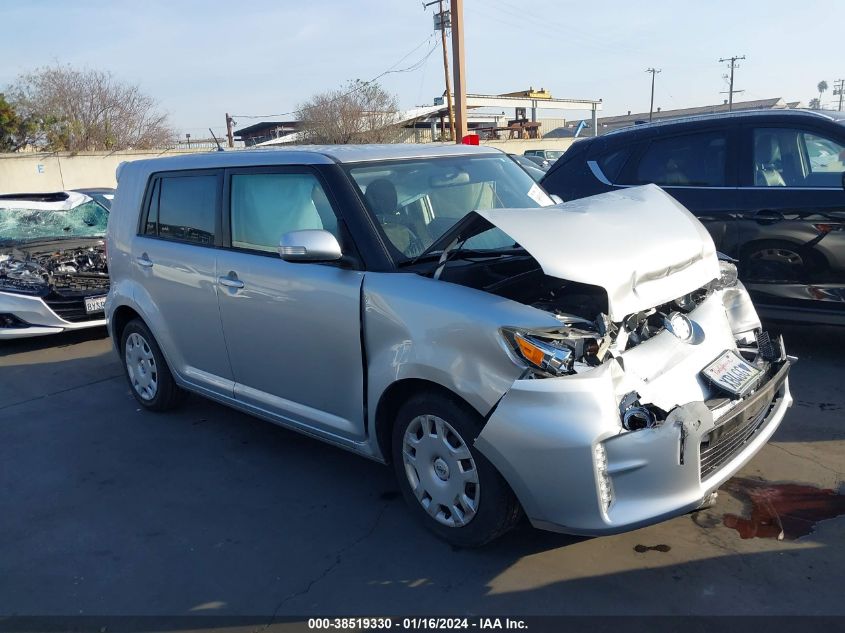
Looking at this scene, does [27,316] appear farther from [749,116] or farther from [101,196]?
[749,116]

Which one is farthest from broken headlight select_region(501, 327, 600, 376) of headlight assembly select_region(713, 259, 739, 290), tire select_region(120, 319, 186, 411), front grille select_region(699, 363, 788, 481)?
tire select_region(120, 319, 186, 411)

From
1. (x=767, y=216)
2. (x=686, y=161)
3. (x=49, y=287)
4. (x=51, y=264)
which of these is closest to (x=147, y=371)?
(x=49, y=287)

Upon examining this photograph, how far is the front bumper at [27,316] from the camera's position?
735cm

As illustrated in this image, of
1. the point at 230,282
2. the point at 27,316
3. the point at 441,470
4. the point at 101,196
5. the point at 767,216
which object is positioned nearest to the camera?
the point at 441,470

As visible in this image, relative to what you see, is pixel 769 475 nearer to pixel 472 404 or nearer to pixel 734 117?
pixel 472 404

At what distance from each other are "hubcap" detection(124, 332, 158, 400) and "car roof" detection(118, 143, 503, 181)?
1.32 metres

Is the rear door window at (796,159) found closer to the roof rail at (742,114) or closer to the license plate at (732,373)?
the roof rail at (742,114)

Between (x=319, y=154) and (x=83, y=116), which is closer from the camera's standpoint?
(x=319, y=154)

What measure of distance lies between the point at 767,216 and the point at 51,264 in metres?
7.25

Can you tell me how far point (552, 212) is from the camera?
11.1ft

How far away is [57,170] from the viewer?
24.8 metres

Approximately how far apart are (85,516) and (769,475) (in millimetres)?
3654

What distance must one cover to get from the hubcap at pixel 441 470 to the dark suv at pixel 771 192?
11.5 ft

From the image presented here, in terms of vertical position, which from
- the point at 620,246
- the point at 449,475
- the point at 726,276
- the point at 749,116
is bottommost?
the point at 449,475
